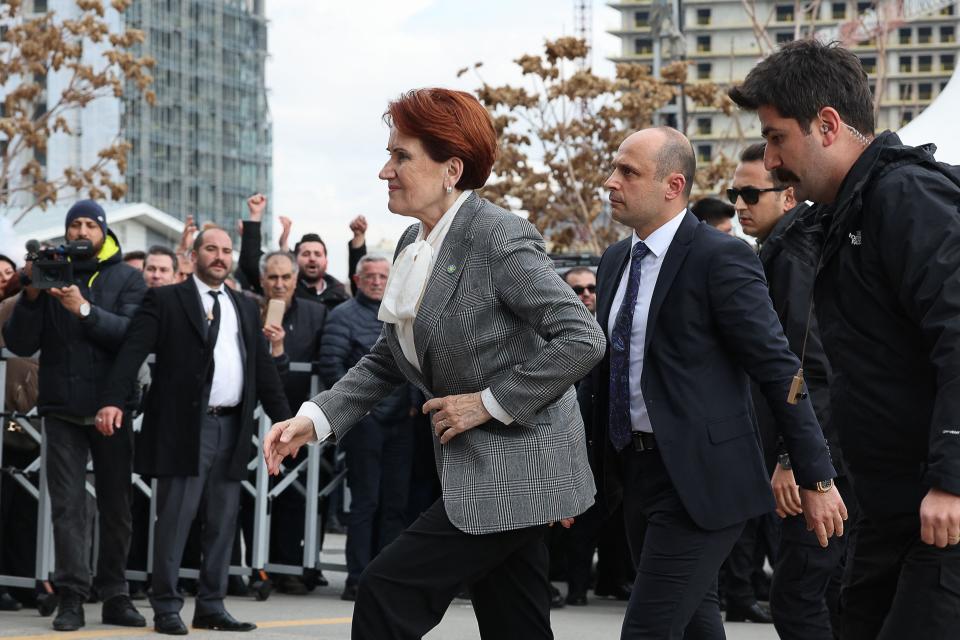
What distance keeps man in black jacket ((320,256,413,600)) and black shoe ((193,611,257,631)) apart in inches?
56.7

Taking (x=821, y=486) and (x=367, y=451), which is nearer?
(x=821, y=486)

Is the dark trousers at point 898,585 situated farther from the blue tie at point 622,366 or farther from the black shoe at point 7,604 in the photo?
the black shoe at point 7,604

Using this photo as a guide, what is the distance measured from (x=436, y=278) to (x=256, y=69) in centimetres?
12757

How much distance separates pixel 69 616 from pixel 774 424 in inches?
156

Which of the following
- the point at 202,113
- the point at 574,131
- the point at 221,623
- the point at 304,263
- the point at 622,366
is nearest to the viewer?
the point at 622,366

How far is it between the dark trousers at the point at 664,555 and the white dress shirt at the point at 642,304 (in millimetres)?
121

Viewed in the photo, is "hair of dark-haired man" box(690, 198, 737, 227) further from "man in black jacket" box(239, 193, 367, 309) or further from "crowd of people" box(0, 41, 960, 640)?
"man in black jacket" box(239, 193, 367, 309)

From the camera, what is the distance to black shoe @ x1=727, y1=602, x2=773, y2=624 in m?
9.18

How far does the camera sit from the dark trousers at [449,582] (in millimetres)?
4156

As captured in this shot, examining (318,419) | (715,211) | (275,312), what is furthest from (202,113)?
(318,419)

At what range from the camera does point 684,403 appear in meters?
4.68

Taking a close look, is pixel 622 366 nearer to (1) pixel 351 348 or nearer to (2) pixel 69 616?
(2) pixel 69 616

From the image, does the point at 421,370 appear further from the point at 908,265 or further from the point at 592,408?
the point at 908,265

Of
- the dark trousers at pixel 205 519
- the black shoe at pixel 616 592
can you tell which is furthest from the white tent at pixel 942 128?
the dark trousers at pixel 205 519
